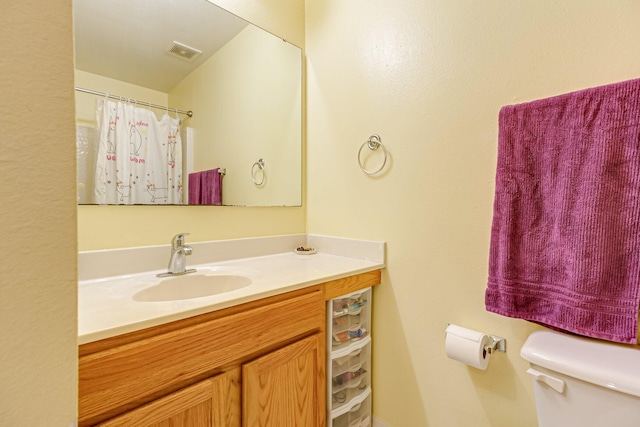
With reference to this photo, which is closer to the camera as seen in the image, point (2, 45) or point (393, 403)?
point (2, 45)

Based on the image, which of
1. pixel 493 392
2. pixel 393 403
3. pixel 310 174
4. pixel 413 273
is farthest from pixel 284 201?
pixel 493 392

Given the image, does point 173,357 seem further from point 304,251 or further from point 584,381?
point 584,381

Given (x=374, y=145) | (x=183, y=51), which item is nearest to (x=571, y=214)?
(x=374, y=145)

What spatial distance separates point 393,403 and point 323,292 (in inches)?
26.0

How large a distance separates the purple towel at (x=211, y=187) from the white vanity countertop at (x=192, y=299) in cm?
30

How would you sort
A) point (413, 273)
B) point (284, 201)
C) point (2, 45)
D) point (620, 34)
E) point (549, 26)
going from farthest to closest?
point (284, 201) < point (413, 273) < point (549, 26) < point (620, 34) < point (2, 45)

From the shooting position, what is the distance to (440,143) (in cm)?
114

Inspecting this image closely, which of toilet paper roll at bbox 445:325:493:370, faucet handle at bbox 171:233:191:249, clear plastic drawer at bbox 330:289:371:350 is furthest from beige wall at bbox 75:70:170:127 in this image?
toilet paper roll at bbox 445:325:493:370

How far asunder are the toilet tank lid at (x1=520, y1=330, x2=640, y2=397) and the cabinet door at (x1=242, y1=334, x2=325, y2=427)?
683 mm

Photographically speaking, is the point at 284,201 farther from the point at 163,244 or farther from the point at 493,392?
the point at 493,392

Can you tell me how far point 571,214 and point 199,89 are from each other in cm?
147

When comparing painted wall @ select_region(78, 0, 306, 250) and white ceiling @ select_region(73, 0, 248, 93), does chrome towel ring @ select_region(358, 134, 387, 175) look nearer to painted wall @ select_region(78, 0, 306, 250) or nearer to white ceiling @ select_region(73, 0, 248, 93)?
painted wall @ select_region(78, 0, 306, 250)

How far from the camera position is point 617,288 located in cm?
75

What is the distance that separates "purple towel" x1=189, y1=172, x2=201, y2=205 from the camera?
1.30 metres
